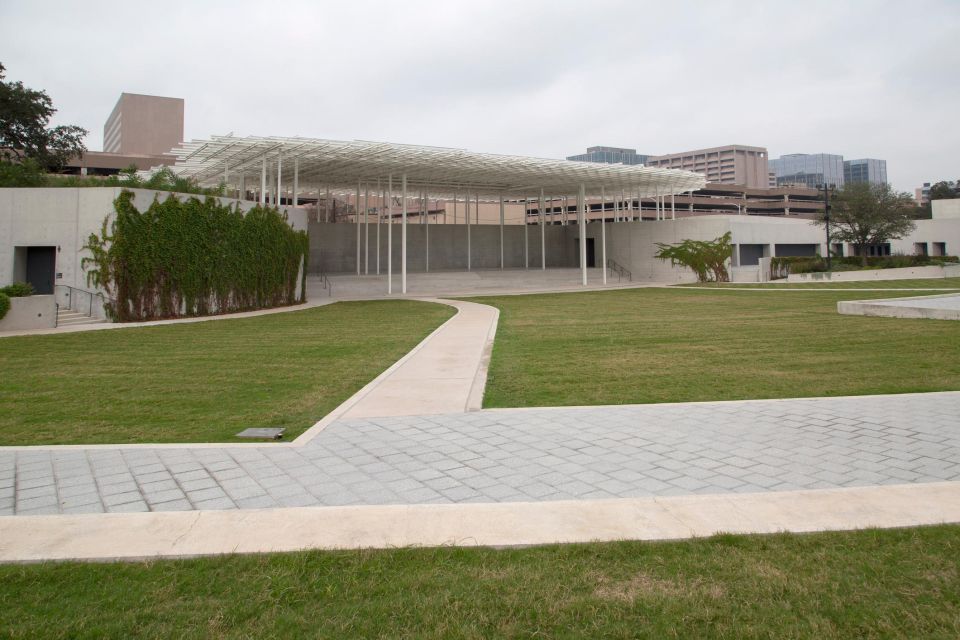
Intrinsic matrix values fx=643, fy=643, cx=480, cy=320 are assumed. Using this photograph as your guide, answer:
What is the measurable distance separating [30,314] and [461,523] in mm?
20209

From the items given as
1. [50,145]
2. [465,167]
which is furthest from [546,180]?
[50,145]

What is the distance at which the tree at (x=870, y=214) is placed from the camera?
162ft

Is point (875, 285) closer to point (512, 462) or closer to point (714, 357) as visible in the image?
point (714, 357)

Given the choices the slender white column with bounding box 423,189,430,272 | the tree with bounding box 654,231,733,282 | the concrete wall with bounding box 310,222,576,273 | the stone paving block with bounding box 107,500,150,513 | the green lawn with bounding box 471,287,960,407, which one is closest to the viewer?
the stone paving block with bounding box 107,500,150,513

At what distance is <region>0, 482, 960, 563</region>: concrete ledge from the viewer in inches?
148

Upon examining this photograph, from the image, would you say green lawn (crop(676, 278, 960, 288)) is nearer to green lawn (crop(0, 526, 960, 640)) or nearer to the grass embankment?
the grass embankment

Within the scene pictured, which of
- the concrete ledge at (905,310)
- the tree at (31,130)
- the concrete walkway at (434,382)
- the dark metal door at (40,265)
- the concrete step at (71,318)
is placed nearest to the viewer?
the concrete walkway at (434,382)

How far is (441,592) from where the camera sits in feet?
10.5

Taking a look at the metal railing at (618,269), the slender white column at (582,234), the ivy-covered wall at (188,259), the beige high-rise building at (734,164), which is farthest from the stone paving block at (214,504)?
the beige high-rise building at (734,164)

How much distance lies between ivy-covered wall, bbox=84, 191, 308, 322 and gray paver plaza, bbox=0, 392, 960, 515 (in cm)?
1755

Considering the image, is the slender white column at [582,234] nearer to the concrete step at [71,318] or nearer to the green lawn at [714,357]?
the green lawn at [714,357]

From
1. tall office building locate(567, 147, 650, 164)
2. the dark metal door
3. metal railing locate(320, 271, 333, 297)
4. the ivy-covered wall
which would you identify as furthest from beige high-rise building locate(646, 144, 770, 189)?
the dark metal door

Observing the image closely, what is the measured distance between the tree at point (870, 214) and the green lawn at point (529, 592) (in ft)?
172

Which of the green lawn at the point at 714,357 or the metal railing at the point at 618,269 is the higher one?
the metal railing at the point at 618,269
